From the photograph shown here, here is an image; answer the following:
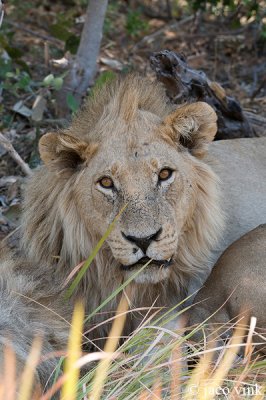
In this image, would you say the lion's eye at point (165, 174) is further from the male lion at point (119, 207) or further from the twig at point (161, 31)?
the twig at point (161, 31)

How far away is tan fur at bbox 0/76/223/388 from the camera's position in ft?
12.2

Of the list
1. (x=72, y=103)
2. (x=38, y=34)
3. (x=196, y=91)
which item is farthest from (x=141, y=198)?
(x=38, y=34)

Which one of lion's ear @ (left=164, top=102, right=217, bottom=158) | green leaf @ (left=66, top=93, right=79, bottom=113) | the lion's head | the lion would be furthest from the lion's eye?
green leaf @ (left=66, top=93, right=79, bottom=113)

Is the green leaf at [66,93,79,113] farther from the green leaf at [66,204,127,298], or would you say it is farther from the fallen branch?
the green leaf at [66,204,127,298]

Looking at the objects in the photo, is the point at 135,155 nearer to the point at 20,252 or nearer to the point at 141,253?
the point at 141,253

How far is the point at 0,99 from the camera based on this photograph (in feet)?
21.5

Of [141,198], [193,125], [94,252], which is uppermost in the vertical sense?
[193,125]

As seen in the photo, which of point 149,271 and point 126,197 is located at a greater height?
point 126,197

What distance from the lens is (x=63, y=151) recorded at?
13.0 feet

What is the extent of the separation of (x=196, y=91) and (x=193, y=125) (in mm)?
1747

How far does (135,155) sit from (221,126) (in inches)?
85.8

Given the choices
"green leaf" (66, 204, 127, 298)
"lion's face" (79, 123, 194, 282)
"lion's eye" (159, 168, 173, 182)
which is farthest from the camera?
"lion's eye" (159, 168, 173, 182)

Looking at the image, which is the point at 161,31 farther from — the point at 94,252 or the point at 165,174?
the point at 94,252

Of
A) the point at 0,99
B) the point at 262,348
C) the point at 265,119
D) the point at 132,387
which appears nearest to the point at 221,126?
the point at 265,119
